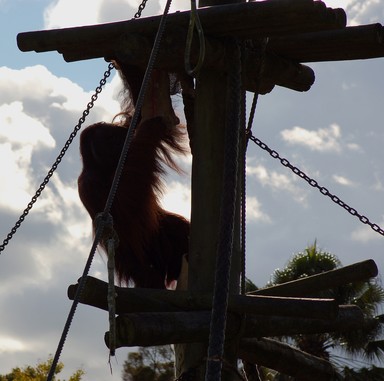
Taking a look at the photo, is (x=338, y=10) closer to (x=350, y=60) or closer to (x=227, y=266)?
(x=350, y=60)

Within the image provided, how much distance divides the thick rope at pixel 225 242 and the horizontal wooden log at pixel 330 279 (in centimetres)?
115

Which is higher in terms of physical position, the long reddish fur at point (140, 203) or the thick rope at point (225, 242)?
the long reddish fur at point (140, 203)

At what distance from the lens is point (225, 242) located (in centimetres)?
412

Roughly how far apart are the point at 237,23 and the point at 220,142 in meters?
0.66

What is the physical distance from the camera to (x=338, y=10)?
15.1 feet

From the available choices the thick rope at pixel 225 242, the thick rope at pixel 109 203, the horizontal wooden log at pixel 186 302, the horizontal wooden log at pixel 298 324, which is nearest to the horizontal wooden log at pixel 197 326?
the horizontal wooden log at pixel 298 324

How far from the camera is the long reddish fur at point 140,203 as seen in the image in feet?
21.2

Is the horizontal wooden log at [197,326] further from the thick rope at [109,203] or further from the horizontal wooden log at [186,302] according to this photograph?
the thick rope at [109,203]

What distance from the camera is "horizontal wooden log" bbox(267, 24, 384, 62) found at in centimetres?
527

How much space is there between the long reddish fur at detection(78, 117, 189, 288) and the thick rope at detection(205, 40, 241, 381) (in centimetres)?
189

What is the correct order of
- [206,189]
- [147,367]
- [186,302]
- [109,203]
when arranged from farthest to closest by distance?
[147,367] < [206,189] < [186,302] < [109,203]

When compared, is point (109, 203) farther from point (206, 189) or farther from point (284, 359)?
point (284, 359)

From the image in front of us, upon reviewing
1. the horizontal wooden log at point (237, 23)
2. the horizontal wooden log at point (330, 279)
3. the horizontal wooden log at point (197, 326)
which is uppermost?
the horizontal wooden log at point (237, 23)

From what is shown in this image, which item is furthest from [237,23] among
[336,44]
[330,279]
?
[330,279]
